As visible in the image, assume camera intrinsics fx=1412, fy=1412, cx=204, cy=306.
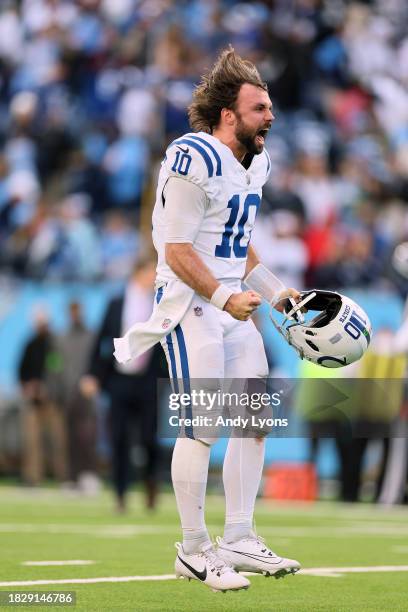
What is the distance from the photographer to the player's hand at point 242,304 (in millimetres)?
5359

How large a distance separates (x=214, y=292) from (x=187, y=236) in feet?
0.85

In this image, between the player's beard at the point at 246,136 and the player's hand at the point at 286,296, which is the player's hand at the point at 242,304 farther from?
the player's beard at the point at 246,136

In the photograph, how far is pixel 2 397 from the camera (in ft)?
52.1

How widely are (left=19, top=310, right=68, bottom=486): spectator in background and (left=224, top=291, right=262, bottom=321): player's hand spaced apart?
981 cm

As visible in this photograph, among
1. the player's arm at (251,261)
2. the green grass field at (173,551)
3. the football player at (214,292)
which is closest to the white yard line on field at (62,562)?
the green grass field at (173,551)

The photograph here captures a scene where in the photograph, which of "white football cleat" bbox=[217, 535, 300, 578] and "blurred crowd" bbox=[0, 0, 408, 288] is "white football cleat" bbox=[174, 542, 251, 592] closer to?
"white football cleat" bbox=[217, 535, 300, 578]

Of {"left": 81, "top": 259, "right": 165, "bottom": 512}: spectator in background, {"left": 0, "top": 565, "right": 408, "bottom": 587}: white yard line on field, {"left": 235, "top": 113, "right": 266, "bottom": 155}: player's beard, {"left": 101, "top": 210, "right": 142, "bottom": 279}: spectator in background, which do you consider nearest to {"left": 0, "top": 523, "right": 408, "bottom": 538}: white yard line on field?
{"left": 81, "top": 259, "right": 165, "bottom": 512}: spectator in background

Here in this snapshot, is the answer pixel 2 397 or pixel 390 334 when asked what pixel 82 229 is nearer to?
pixel 2 397

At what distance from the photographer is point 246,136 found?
573 centimetres

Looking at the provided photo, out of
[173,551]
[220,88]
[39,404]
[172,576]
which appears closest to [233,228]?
[220,88]

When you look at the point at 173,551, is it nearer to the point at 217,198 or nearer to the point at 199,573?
the point at 199,573

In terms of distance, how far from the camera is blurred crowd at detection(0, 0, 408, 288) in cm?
1542

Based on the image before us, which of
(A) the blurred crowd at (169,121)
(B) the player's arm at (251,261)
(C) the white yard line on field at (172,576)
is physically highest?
(A) the blurred crowd at (169,121)

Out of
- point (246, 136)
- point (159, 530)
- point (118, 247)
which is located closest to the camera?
point (246, 136)
